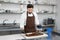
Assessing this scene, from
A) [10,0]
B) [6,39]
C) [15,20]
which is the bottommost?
[6,39]

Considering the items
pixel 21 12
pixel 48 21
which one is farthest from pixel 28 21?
pixel 48 21

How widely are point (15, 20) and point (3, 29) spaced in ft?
2.69

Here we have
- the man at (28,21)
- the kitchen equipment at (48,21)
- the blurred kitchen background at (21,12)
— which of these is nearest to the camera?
the man at (28,21)

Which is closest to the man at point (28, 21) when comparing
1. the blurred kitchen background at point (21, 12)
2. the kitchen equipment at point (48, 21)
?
the blurred kitchen background at point (21, 12)

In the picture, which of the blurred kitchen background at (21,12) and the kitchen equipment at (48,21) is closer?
the blurred kitchen background at (21,12)

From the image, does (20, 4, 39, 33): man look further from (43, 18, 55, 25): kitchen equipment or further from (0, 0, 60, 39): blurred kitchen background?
(43, 18, 55, 25): kitchen equipment

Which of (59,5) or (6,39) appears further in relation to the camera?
(59,5)

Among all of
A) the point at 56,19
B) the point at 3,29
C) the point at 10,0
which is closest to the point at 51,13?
the point at 56,19

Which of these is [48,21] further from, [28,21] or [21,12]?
[28,21]

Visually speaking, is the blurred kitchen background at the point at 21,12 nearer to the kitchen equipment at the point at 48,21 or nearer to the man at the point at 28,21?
the kitchen equipment at the point at 48,21

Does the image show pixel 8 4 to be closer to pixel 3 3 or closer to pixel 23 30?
pixel 3 3

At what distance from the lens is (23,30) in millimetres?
2545

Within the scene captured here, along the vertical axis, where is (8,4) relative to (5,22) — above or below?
above

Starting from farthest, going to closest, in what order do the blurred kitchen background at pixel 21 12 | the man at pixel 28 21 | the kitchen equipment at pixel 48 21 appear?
the kitchen equipment at pixel 48 21
the blurred kitchen background at pixel 21 12
the man at pixel 28 21
